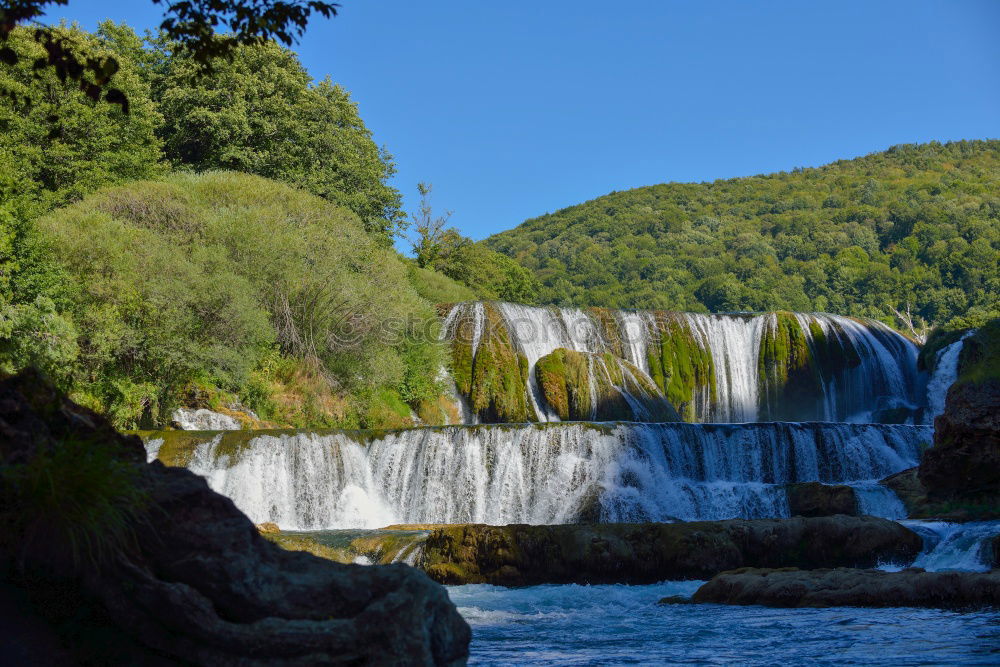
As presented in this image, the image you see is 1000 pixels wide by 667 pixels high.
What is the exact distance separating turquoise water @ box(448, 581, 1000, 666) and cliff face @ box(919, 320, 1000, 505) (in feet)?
28.5

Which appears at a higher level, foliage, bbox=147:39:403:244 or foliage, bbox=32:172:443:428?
foliage, bbox=147:39:403:244

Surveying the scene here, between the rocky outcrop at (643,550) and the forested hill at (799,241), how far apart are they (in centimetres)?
5184

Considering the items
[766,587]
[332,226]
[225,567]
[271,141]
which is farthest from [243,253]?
[225,567]

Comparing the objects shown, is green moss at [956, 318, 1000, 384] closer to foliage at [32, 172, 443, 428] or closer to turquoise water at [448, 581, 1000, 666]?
turquoise water at [448, 581, 1000, 666]

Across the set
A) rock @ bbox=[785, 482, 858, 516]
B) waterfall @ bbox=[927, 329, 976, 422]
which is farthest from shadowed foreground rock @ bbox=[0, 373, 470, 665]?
waterfall @ bbox=[927, 329, 976, 422]

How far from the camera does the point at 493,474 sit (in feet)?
63.5

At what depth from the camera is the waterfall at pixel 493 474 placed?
1819cm

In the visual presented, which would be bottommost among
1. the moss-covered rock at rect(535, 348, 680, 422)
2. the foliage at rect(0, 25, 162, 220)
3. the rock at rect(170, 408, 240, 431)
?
the rock at rect(170, 408, 240, 431)

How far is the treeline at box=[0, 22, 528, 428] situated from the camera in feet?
67.9

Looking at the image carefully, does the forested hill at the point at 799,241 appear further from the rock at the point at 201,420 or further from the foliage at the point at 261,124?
the rock at the point at 201,420

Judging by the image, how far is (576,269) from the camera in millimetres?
81000

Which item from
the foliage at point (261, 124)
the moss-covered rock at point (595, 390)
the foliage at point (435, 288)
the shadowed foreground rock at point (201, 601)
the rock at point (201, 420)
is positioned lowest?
the shadowed foreground rock at point (201, 601)

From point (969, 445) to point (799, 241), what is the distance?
219 ft

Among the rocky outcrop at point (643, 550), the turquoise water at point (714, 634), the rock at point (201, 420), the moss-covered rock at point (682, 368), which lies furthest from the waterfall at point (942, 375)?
the turquoise water at point (714, 634)
